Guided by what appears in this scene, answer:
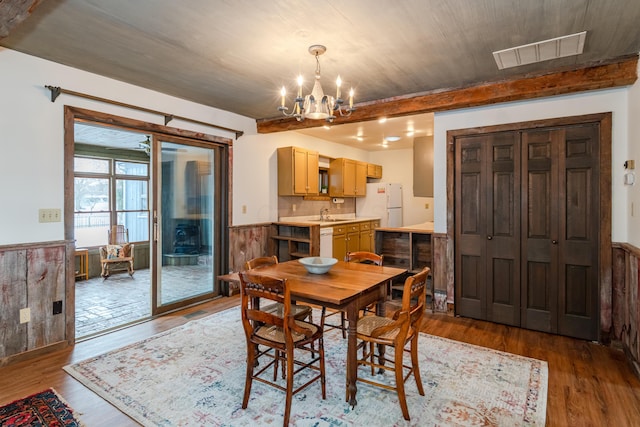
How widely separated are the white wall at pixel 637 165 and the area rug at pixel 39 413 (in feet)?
14.0

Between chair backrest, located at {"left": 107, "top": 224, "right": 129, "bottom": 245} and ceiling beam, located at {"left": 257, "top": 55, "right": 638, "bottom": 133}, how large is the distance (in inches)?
173

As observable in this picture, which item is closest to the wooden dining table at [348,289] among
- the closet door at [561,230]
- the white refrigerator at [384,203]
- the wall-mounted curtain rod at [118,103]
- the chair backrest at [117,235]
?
the closet door at [561,230]

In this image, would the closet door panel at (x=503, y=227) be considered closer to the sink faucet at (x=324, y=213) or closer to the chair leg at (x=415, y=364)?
the chair leg at (x=415, y=364)

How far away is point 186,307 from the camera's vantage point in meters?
4.37

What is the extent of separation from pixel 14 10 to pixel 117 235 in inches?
205

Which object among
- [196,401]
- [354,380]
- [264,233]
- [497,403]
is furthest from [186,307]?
[497,403]

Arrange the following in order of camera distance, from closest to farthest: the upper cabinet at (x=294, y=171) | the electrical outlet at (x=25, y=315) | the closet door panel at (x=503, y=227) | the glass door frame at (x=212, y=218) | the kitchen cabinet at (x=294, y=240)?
1. the electrical outlet at (x=25, y=315)
2. the closet door panel at (x=503, y=227)
3. the glass door frame at (x=212, y=218)
4. the kitchen cabinet at (x=294, y=240)
5. the upper cabinet at (x=294, y=171)

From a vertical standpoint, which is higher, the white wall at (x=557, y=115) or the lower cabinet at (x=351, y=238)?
the white wall at (x=557, y=115)

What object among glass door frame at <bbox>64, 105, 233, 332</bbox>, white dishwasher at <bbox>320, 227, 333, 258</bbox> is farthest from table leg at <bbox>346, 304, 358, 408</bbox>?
white dishwasher at <bbox>320, 227, 333, 258</bbox>

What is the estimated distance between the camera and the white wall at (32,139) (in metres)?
2.81

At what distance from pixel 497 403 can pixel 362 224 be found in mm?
4714

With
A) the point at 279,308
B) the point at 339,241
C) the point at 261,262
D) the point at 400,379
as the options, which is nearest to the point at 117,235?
the point at 339,241

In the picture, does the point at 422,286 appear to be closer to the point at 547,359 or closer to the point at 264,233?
the point at 547,359

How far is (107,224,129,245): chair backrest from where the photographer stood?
6.31 m
